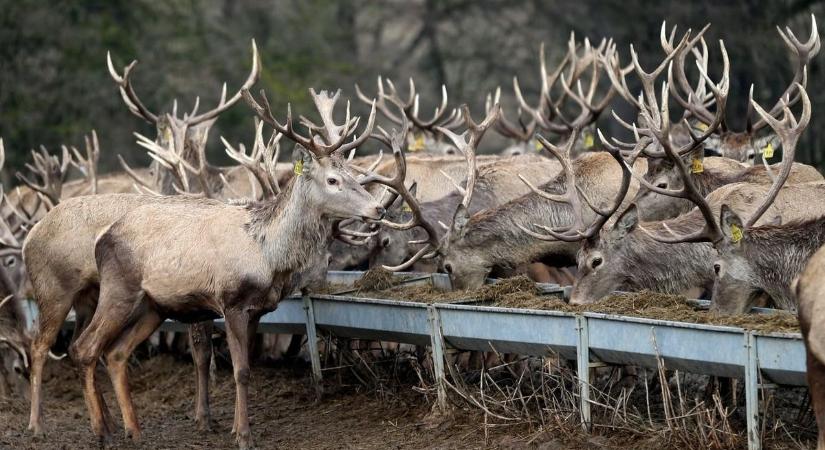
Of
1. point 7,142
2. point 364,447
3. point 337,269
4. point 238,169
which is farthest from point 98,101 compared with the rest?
point 364,447

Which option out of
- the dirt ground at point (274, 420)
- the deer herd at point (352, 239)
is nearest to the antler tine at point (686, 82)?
the deer herd at point (352, 239)

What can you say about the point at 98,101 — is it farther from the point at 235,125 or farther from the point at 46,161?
the point at 46,161

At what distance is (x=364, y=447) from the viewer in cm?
850

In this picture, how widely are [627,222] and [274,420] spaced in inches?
111

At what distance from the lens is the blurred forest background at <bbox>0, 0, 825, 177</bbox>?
23.3 m

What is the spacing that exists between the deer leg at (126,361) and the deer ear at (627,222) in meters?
3.17

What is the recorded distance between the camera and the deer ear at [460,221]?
1059 centimetres

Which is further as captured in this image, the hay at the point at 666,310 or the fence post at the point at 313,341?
the fence post at the point at 313,341

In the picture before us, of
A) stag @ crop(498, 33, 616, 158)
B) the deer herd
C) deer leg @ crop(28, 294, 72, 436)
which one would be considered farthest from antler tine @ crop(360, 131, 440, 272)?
stag @ crop(498, 33, 616, 158)

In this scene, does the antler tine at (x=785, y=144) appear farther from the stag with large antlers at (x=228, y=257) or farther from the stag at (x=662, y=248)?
the stag with large antlers at (x=228, y=257)

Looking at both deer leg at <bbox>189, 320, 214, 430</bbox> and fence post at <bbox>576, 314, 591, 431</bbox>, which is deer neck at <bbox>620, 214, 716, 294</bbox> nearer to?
fence post at <bbox>576, 314, 591, 431</bbox>

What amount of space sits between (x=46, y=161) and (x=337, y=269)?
3.09 metres

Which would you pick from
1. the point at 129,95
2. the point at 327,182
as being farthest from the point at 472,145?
the point at 129,95

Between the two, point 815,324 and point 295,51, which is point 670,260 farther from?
point 295,51
